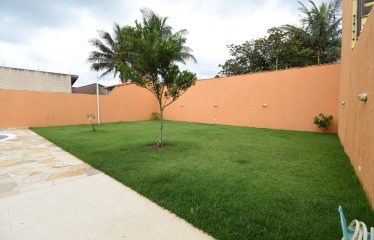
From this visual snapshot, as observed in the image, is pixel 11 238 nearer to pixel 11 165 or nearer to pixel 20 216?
pixel 20 216

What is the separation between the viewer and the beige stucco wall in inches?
651

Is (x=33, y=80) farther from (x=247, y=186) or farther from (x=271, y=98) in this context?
(x=247, y=186)

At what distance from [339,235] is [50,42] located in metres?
17.2

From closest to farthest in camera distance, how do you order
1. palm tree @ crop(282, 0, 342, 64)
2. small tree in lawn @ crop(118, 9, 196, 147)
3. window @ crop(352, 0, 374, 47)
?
window @ crop(352, 0, 374, 47) → small tree in lawn @ crop(118, 9, 196, 147) → palm tree @ crop(282, 0, 342, 64)

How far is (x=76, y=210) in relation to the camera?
2729mm

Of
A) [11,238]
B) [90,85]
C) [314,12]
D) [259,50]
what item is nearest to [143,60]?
[11,238]

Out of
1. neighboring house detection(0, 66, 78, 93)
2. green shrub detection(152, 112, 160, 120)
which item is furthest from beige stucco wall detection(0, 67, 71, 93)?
green shrub detection(152, 112, 160, 120)

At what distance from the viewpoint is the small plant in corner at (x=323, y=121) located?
9242mm

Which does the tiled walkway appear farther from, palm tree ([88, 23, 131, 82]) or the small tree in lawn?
palm tree ([88, 23, 131, 82])

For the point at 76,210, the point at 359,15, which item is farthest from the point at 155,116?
the point at 76,210

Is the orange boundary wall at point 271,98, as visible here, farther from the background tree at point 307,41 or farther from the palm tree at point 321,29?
the palm tree at point 321,29

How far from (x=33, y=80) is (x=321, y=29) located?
80.7 ft

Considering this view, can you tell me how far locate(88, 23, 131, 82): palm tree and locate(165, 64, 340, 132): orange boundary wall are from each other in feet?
29.4

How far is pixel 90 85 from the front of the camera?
1065 inches
